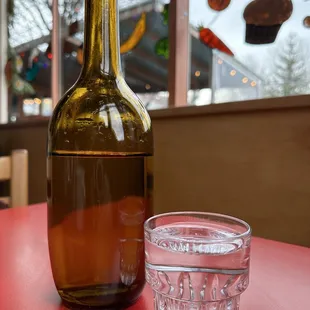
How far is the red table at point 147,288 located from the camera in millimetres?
327

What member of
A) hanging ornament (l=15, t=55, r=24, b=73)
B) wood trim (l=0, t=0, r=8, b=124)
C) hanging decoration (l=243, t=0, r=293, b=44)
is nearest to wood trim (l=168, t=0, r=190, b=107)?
hanging decoration (l=243, t=0, r=293, b=44)

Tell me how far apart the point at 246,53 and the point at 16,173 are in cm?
84

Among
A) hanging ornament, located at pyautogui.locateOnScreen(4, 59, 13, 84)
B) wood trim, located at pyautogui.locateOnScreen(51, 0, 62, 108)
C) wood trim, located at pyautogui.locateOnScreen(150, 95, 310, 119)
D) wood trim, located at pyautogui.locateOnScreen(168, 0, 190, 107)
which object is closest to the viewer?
wood trim, located at pyautogui.locateOnScreen(150, 95, 310, 119)

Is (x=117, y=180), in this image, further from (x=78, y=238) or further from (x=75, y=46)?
(x=75, y=46)

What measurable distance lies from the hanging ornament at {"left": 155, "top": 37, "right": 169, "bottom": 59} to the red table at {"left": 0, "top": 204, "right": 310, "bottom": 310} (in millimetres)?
980

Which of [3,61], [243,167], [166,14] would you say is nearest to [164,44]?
[166,14]

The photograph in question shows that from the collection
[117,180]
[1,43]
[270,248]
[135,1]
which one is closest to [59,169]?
[117,180]

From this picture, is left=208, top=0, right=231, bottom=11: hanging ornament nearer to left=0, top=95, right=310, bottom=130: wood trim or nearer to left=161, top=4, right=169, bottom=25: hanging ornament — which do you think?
left=161, top=4, right=169, bottom=25: hanging ornament

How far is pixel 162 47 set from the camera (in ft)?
4.57

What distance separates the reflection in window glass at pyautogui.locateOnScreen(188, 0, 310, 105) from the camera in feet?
3.33

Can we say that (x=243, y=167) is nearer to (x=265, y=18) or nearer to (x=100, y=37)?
(x=265, y=18)

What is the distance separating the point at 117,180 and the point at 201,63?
1092 mm

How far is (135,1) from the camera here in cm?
155

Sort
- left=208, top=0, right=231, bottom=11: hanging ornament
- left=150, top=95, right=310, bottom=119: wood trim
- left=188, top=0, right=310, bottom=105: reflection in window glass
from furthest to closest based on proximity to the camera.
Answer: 1. left=208, top=0, right=231, bottom=11: hanging ornament
2. left=188, top=0, right=310, bottom=105: reflection in window glass
3. left=150, top=95, right=310, bottom=119: wood trim
